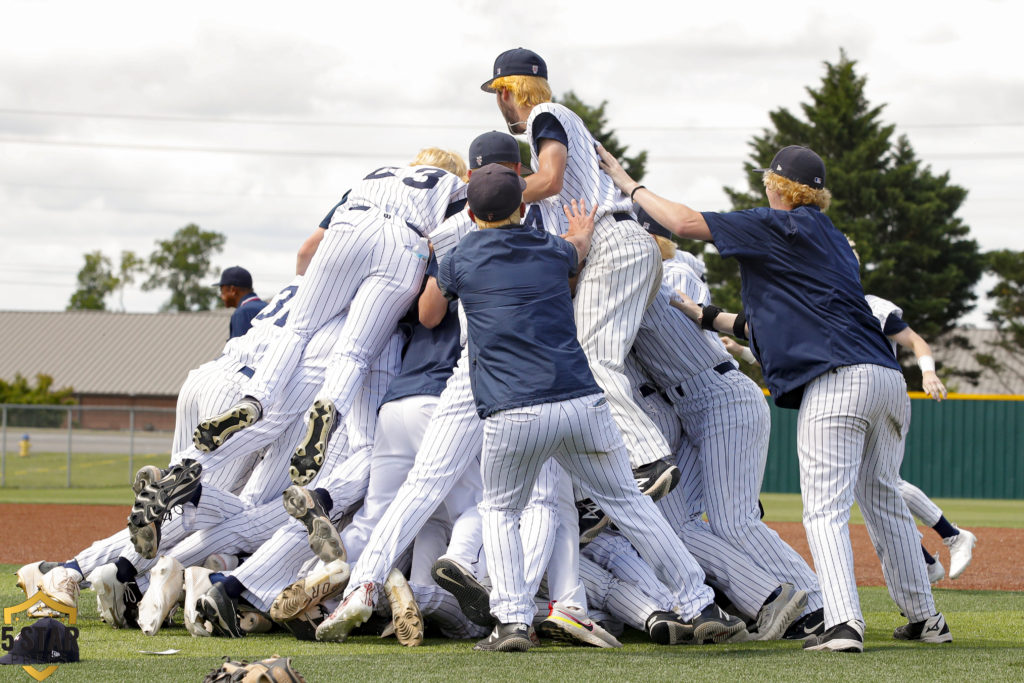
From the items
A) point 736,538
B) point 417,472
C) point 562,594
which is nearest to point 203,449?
point 417,472

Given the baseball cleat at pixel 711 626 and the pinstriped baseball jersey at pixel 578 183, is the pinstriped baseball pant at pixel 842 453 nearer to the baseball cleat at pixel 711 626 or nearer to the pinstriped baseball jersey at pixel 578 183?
the baseball cleat at pixel 711 626

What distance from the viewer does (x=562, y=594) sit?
4.98 meters

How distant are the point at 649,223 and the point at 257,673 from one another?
11.0 ft

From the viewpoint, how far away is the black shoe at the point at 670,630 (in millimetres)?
4953

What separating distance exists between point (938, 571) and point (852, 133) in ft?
124

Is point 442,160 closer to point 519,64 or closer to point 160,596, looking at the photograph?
point 519,64

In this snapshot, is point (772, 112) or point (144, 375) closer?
point (772, 112)

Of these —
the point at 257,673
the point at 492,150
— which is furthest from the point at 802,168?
the point at 257,673

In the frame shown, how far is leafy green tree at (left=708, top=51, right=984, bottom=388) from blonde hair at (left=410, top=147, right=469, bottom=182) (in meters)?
33.4

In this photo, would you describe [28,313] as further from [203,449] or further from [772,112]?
[203,449]

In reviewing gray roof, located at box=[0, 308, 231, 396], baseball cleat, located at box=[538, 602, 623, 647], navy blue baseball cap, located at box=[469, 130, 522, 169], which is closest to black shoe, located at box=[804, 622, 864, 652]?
baseball cleat, located at box=[538, 602, 623, 647]

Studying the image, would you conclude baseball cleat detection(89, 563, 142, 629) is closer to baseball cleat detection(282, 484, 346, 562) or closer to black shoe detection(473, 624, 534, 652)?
baseball cleat detection(282, 484, 346, 562)

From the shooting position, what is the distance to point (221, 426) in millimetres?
5645

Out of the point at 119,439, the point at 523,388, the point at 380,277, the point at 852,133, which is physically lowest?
the point at 119,439
